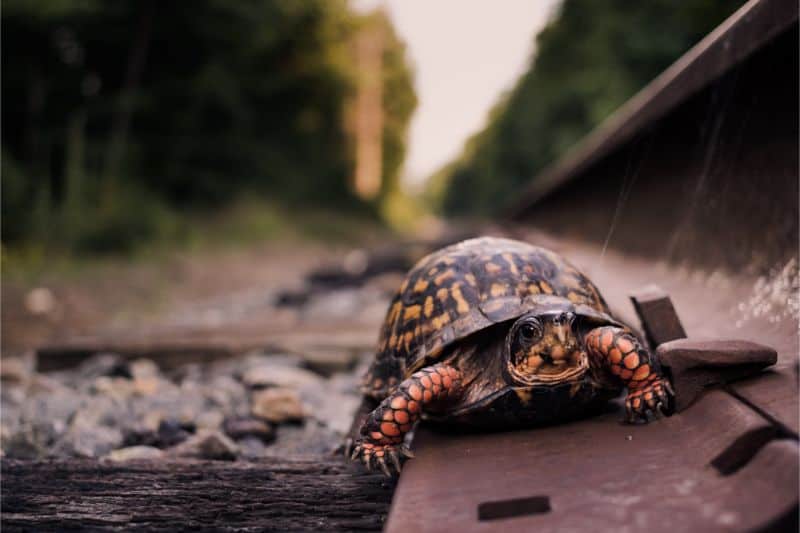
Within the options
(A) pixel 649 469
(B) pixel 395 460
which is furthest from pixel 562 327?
(B) pixel 395 460

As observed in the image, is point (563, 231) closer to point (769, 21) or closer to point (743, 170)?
point (743, 170)

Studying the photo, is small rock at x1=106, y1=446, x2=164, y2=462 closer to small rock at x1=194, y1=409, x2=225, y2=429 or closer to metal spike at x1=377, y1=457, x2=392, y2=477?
small rock at x1=194, y1=409, x2=225, y2=429

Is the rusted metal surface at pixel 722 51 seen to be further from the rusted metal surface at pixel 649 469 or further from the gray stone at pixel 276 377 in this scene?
the gray stone at pixel 276 377

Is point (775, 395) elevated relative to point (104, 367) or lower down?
lower down

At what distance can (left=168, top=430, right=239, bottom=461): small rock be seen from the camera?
2.54 meters

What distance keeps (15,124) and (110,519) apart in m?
13.5

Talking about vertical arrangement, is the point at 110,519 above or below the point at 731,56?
below

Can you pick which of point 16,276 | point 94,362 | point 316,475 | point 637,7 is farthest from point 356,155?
point 316,475

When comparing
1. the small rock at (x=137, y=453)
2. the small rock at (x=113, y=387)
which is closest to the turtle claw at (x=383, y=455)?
the small rock at (x=137, y=453)

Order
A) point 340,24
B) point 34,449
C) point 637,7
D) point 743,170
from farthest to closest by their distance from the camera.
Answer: point 340,24 < point 637,7 < point 34,449 < point 743,170

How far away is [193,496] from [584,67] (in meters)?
21.4

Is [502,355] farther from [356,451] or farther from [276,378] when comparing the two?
[276,378]

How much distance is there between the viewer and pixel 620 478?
4.83 ft

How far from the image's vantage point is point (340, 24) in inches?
1225
